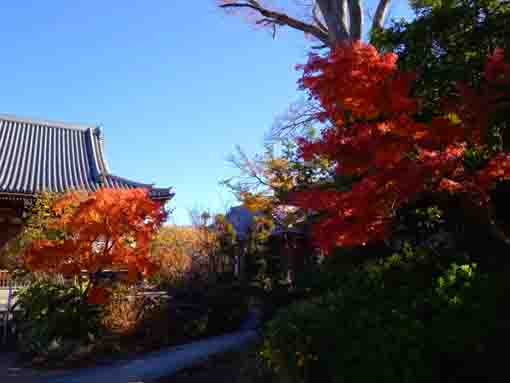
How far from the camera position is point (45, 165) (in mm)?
14328

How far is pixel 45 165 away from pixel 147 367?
1001 centimetres

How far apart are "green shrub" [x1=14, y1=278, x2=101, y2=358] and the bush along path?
1141mm

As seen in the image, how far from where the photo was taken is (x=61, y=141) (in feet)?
56.1

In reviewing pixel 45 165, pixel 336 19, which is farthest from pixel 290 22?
pixel 45 165

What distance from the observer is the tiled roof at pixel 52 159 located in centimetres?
1227

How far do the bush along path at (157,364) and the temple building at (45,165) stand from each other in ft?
16.2

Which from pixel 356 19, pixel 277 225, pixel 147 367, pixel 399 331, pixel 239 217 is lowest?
pixel 147 367

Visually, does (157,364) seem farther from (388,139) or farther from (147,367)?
(388,139)

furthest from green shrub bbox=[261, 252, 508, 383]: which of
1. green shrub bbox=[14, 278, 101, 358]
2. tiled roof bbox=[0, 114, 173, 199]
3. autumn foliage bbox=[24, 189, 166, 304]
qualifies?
tiled roof bbox=[0, 114, 173, 199]

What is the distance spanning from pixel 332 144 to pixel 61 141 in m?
15.4

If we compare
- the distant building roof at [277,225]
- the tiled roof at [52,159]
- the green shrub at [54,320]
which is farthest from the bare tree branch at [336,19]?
the green shrub at [54,320]

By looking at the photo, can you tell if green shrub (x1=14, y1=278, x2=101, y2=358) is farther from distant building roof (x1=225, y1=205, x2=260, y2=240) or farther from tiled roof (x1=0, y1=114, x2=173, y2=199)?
distant building roof (x1=225, y1=205, x2=260, y2=240)

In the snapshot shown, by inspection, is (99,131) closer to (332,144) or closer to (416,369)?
(332,144)

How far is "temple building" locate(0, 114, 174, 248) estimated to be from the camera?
11922 mm
